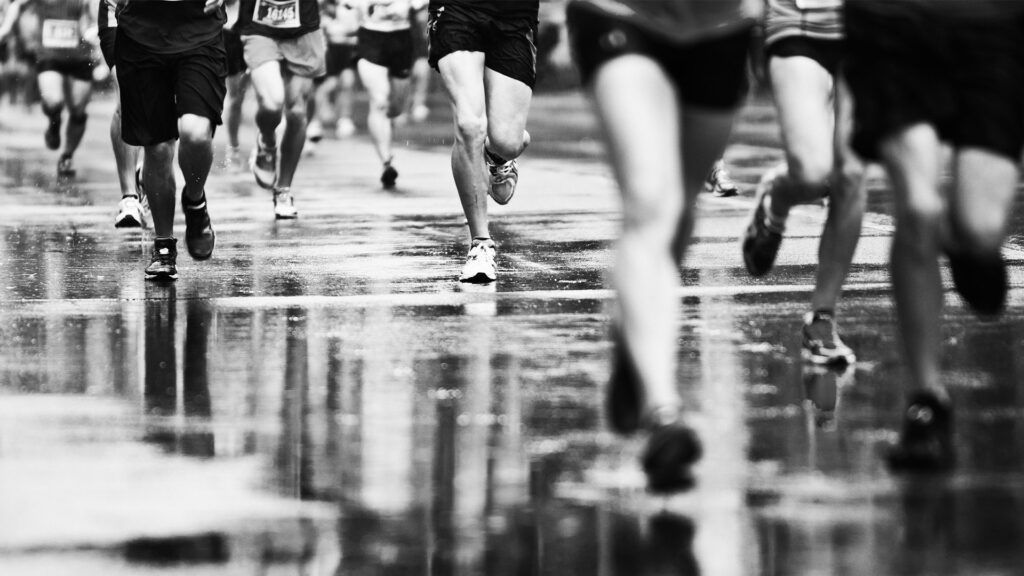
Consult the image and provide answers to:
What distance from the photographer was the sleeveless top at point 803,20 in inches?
270

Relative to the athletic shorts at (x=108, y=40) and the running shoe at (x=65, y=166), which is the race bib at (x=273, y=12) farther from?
the running shoe at (x=65, y=166)

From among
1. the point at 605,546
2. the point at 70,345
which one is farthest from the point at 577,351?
the point at 605,546

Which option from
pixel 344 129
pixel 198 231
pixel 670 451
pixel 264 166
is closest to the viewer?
pixel 670 451

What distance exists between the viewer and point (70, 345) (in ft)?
25.8

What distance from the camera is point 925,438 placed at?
533cm

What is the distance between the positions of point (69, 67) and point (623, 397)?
536 inches

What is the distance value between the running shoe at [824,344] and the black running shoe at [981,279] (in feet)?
4.76

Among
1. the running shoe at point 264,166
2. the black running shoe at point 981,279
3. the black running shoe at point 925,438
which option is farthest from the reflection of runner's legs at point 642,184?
the running shoe at point 264,166

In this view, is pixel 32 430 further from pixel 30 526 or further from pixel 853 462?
pixel 853 462

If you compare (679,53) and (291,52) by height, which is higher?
(291,52)

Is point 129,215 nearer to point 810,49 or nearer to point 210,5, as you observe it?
point 210,5

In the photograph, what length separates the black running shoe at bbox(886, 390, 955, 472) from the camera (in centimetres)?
530

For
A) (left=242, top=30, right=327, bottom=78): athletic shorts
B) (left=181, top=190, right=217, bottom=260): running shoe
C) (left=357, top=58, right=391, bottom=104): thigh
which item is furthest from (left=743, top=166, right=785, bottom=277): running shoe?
(left=357, top=58, right=391, bottom=104): thigh

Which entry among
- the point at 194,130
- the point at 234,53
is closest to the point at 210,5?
the point at 194,130
